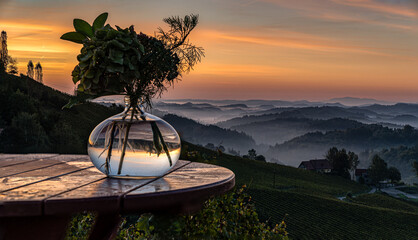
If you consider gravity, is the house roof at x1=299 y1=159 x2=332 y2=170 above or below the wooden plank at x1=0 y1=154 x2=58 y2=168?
below

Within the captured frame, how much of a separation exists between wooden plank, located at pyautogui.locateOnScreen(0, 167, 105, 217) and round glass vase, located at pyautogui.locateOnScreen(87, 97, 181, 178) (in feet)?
0.47

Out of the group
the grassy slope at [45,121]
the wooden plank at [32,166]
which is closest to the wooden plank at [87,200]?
the wooden plank at [32,166]

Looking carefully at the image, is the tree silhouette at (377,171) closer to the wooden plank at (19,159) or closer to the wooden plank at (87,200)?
the wooden plank at (19,159)

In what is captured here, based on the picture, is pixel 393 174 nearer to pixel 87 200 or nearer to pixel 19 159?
pixel 19 159

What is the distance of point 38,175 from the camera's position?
2.47 m

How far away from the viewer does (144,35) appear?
253cm

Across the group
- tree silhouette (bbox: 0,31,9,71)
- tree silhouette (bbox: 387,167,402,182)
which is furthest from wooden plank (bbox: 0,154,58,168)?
tree silhouette (bbox: 387,167,402,182)

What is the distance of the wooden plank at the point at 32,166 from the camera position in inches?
102

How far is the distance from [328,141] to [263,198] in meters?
175

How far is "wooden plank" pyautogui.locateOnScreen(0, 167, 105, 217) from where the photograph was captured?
174 cm

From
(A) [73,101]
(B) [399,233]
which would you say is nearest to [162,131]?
(A) [73,101]

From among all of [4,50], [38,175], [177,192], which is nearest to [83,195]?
[177,192]

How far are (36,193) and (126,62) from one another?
855mm

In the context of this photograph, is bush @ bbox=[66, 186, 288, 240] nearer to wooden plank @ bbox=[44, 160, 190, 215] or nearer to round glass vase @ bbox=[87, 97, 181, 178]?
round glass vase @ bbox=[87, 97, 181, 178]
